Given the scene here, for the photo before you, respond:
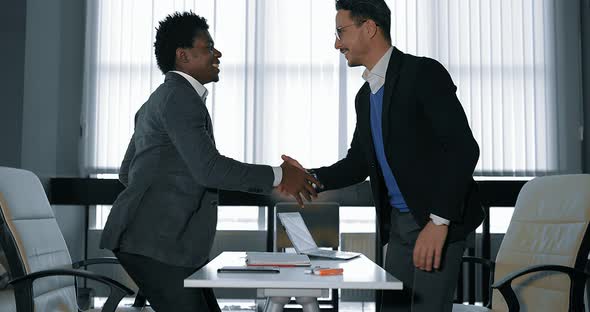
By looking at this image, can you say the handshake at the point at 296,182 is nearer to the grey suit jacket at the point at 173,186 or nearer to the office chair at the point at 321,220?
the grey suit jacket at the point at 173,186

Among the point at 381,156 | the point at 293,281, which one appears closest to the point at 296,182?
the point at 381,156

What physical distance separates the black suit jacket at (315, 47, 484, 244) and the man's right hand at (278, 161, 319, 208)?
518 mm

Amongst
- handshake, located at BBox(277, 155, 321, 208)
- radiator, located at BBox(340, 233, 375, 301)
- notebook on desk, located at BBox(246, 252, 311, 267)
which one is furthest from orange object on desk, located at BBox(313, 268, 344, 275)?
radiator, located at BBox(340, 233, 375, 301)

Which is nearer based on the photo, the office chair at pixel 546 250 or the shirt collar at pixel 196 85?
the shirt collar at pixel 196 85

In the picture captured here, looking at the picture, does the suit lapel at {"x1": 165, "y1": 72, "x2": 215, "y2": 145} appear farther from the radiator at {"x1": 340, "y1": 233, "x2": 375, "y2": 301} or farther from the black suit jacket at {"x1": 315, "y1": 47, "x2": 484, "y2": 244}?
the radiator at {"x1": 340, "y1": 233, "x2": 375, "y2": 301}

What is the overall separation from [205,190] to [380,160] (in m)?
0.56

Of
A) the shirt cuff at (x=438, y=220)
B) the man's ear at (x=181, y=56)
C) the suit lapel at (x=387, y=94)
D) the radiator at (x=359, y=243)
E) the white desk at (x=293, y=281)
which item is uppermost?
the man's ear at (x=181, y=56)

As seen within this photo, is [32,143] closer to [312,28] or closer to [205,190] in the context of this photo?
[312,28]

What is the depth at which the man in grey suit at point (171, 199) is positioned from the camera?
1.94 metres

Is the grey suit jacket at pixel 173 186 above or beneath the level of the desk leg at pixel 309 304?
above

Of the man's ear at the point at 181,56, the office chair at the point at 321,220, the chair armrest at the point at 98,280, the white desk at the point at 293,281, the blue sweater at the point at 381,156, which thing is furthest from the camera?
the office chair at the point at 321,220

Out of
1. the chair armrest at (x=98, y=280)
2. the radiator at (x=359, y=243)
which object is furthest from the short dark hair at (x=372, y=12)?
the radiator at (x=359, y=243)

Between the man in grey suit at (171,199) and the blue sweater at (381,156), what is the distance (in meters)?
0.44

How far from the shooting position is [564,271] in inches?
93.6
